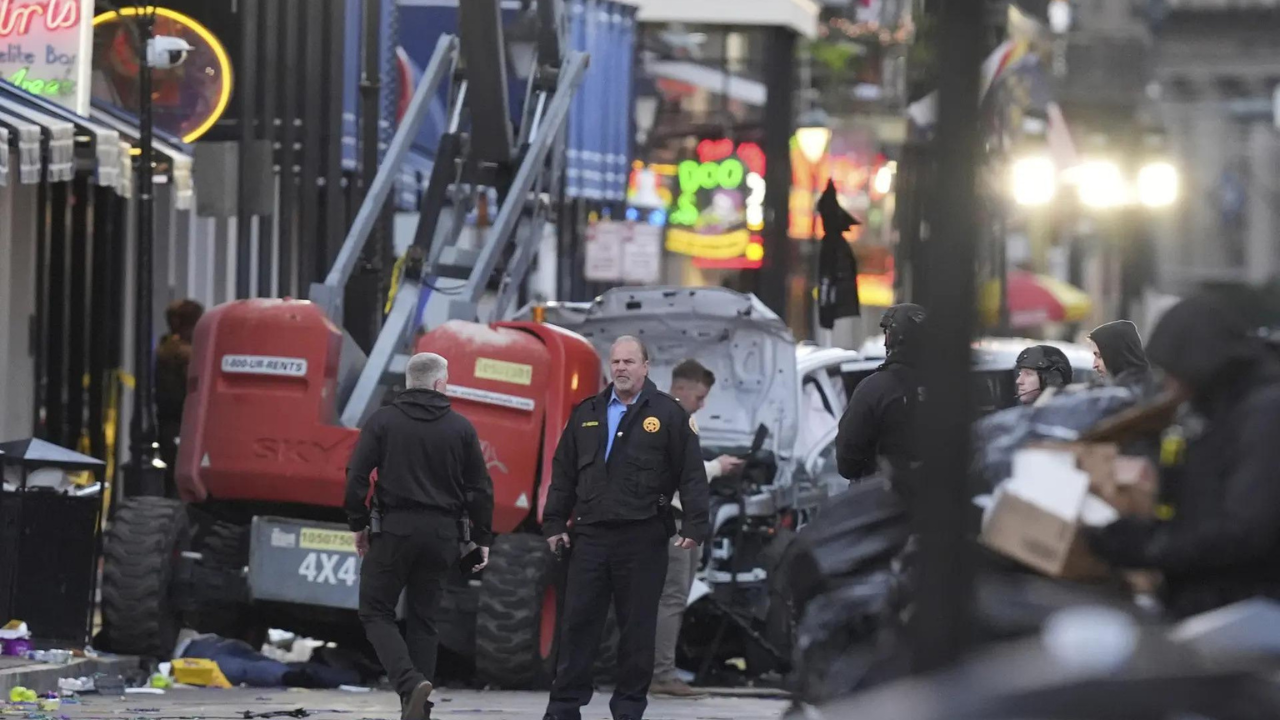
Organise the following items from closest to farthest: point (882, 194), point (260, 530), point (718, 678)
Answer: point (260, 530) → point (718, 678) → point (882, 194)

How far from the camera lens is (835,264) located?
1820 cm

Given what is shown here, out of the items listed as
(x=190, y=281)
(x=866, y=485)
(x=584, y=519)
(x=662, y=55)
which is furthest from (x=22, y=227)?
(x=662, y=55)

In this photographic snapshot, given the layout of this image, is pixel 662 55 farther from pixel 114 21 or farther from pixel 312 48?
pixel 114 21

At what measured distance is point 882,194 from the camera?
53.4m

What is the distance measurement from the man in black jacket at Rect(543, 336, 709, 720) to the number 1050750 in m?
2.20

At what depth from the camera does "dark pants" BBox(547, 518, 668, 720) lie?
38.5 feet

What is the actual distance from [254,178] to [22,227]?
208 centimetres

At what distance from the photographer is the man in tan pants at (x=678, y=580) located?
14000mm

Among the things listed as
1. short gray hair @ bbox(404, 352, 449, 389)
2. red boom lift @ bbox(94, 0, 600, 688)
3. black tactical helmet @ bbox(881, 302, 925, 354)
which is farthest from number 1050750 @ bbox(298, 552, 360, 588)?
black tactical helmet @ bbox(881, 302, 925, 354)

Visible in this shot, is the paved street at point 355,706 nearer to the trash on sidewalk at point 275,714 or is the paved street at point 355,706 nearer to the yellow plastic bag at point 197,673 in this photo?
the trash on sidewalk at point 275,714

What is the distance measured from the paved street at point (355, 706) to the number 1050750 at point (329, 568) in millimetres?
641

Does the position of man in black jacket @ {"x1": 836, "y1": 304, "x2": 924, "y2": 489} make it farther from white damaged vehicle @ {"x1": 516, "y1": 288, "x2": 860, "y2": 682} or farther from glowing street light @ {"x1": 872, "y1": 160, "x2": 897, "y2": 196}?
Answer: glowing street light @ {"x1": 872, "y1": 160, "x2": 897, "y2": 196}

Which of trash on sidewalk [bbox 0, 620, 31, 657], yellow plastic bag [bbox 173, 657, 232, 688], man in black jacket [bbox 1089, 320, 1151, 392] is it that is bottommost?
yellow plastic bag [bbox 173, 657, 232, 688]

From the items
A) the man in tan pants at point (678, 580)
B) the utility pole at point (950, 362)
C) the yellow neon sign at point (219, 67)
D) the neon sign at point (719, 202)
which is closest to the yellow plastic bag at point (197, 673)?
the man in tan pants at point (678, 580)
